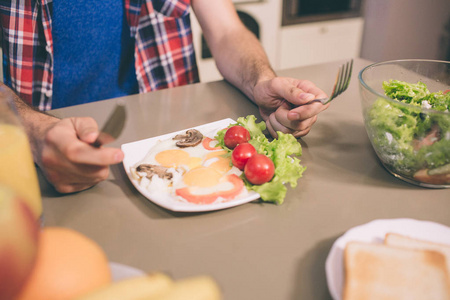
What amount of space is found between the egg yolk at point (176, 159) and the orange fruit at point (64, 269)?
19.2 inches

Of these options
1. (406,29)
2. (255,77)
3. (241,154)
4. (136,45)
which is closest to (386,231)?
(241,154)

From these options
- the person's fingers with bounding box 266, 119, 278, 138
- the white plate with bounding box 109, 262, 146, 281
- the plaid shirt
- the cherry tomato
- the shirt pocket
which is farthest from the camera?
the shirt pocket

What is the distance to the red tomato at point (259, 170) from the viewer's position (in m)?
0.86

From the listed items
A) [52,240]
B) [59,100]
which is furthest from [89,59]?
[52,240]

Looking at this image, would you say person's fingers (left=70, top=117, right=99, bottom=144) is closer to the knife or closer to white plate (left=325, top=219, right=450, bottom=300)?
the knife

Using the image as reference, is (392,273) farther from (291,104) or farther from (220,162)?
(291,104)

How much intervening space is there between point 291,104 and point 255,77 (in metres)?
0.31

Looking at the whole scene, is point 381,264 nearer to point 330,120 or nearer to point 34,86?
point 330,120

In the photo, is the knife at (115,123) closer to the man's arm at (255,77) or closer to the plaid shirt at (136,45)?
the man's arm at (255,77)

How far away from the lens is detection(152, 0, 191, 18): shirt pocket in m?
1.67

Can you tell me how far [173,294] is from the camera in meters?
0.39

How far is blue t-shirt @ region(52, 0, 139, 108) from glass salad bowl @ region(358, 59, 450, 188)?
1.16 metres

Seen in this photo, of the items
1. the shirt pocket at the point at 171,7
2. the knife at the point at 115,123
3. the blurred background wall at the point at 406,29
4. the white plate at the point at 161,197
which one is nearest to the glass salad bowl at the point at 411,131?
the white plate at the point at 161,197

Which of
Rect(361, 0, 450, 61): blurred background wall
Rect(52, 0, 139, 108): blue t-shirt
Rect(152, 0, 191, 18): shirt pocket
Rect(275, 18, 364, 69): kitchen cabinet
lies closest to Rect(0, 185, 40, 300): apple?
Rect(52, 0, 139, 108): blue t-shirt
